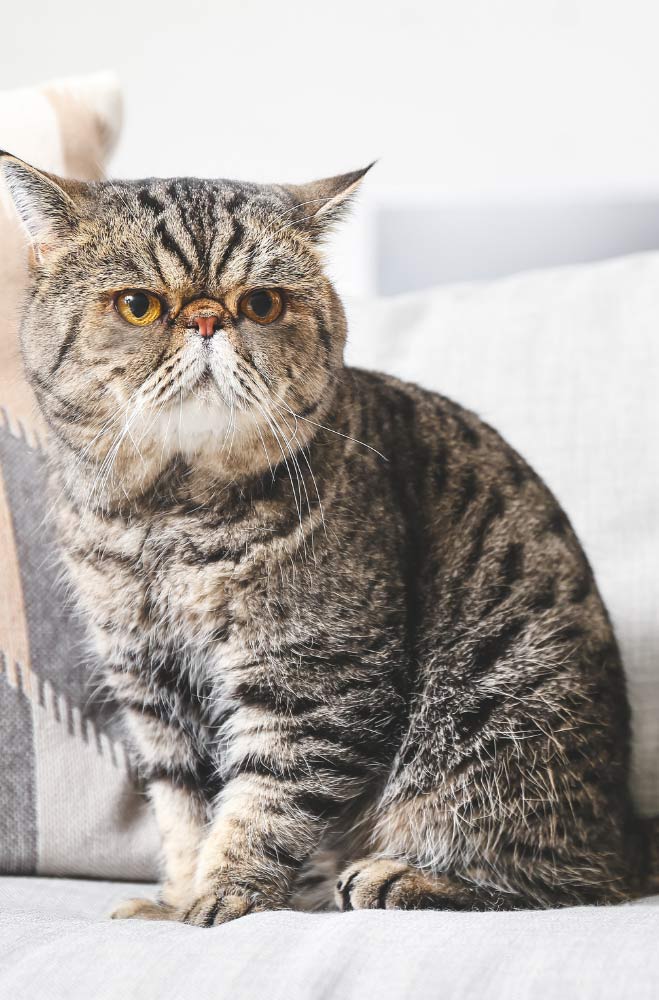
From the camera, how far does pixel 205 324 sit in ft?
3.05

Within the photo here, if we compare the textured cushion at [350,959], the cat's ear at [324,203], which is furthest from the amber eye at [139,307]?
the textured cushion at [350,959]

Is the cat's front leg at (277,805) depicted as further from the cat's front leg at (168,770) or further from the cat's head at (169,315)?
the cat's head at (169,315)

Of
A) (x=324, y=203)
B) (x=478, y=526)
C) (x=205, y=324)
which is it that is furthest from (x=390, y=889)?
(x=324, y=203)

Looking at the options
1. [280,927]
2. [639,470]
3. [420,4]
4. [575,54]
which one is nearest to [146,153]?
[420,4]

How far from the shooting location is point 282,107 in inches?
111

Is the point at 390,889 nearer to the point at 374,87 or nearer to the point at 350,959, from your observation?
the point at 350,959

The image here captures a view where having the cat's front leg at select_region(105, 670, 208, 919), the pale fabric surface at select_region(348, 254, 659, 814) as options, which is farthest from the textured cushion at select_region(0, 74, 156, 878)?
the pale fabric surface at select_region(348, 254, 659, 814)

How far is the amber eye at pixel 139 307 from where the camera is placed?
94 cm

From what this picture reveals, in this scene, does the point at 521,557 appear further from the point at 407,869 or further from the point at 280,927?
the point at 280,927

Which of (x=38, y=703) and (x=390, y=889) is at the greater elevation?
(x=38, y=703)

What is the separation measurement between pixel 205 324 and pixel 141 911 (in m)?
0.55

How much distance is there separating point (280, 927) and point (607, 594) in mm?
680

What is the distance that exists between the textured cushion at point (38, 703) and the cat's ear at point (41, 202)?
147 mm

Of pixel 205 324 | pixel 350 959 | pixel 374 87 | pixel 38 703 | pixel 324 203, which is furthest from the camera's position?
pixel 374 87
